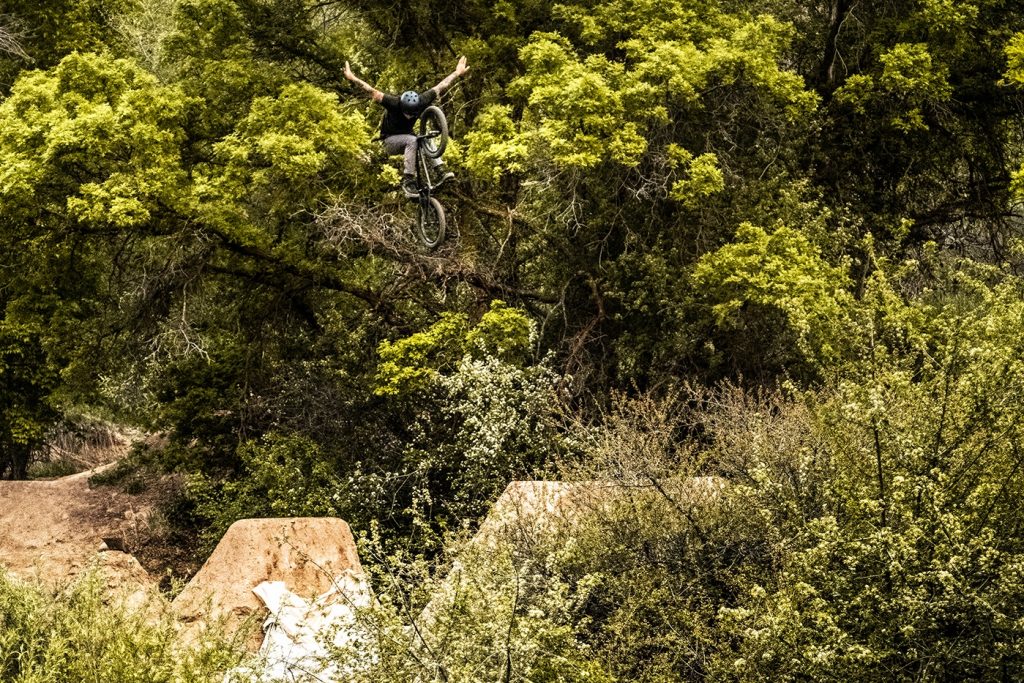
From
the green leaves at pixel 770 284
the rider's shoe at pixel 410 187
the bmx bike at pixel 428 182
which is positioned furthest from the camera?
the green leaves at pixel 770 284

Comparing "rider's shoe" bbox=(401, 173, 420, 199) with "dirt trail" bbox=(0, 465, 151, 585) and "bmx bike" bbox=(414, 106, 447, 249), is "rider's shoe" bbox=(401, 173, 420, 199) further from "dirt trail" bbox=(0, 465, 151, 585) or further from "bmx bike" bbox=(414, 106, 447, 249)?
"dirt trail" bbox=(0, 465, 151, 585)

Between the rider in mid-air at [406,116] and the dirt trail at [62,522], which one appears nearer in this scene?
the rider in mid-air at [406,116]

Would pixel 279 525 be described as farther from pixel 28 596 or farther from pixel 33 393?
pixel 33 393

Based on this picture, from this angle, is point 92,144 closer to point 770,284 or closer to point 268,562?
point 268,562

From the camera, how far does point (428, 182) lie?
49.7 feet

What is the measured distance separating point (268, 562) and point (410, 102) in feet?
18.0

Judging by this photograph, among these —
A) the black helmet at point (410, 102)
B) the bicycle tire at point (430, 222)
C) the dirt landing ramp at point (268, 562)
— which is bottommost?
the dirt landing ramp at point (268, 562)

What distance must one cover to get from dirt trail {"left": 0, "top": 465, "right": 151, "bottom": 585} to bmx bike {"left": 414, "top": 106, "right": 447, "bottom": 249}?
21.6ft

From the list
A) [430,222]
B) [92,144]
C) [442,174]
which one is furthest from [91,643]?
[92,144]

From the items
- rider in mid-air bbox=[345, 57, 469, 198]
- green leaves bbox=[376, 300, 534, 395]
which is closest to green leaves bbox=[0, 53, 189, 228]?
green leaves bbox=[376, 300, 534, 395]

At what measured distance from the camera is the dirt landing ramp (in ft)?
43.8

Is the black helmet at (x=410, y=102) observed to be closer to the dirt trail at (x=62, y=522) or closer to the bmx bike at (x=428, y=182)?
the bmx bike at (x=428, y=182)

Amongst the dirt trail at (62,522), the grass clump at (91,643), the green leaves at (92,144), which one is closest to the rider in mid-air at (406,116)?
the green leaves at (92,144)

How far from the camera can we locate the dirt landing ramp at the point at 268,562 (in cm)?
1335
